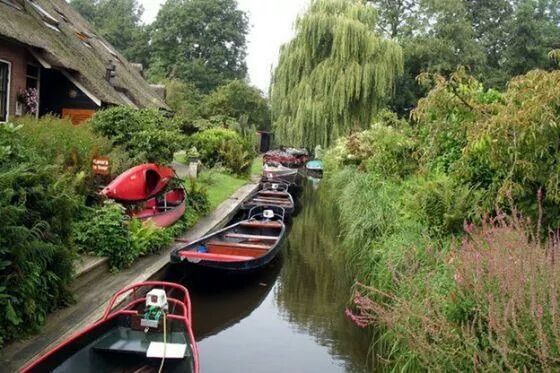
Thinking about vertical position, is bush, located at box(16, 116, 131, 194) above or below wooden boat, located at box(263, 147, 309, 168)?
above

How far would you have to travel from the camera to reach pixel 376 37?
23.5 m

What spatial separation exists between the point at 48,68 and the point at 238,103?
26.6 metres

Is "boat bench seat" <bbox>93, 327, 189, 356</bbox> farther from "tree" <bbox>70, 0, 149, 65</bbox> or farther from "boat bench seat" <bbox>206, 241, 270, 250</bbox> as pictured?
"tree" <bbox>70, 0, 149, 65</bbox>

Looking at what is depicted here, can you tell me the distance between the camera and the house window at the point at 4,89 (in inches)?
552

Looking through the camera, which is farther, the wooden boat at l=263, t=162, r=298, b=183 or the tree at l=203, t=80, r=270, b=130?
the tree at l=203, t=80, r=270, b=130

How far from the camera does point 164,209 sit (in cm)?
1113

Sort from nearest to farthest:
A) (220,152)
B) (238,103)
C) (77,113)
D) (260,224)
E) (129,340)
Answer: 1. (129,340)
2. (260,224)
3. (77,113)
4. (220,152)
5. (238,103)

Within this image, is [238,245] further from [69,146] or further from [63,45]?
[63,45]

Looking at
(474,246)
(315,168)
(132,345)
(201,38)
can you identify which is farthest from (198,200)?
(201,38)

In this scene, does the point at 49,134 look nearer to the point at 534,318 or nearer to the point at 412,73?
the point at 534,318

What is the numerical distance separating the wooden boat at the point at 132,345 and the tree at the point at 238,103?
107 feet

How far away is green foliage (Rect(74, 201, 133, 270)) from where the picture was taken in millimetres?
7840

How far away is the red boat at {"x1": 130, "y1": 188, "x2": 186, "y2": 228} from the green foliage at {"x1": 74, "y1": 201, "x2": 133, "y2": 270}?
1.19 metres

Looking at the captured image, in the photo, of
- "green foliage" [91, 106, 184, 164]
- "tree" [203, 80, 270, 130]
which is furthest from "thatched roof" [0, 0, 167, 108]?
"tree" [203, 80, 270, 130]
